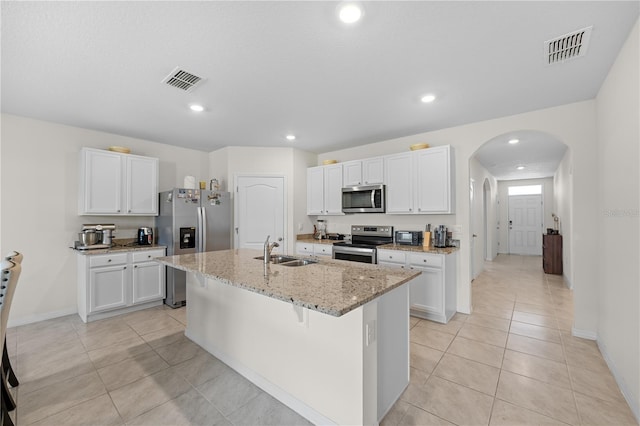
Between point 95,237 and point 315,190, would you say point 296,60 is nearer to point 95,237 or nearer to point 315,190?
point 315,190

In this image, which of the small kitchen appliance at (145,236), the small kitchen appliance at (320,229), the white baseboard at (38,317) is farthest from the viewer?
the small kitchen appliance at (320,229)

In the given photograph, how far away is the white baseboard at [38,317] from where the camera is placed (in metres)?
3.29

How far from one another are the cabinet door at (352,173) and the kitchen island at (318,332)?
2332 millimetres

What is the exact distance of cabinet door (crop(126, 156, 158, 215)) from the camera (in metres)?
3.96

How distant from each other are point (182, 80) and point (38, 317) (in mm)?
3556

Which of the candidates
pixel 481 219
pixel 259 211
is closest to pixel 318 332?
pixel 259 211

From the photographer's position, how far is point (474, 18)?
172 cm

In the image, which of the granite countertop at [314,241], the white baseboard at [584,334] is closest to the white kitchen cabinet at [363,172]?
the granite countertop at [314,241]

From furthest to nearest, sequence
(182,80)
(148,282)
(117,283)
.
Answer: (148,282) < (117,283) < (182,80)

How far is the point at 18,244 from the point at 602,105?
21.6 ft

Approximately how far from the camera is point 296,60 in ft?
7.12

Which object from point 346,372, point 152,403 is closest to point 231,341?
point 152,403

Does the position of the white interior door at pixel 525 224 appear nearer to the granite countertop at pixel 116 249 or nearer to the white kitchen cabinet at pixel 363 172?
the white kitchen cabinet at pixel 363 172

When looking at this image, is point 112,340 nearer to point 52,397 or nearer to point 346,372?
point 52,397
